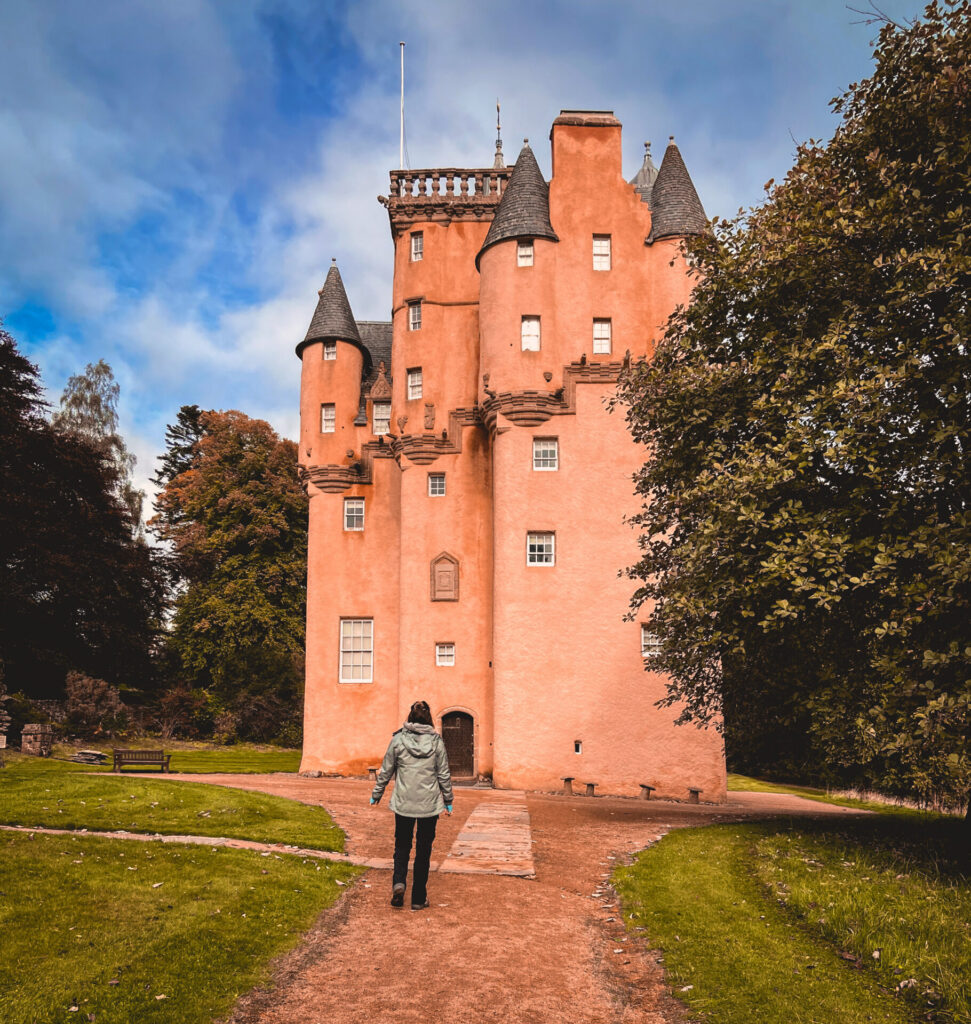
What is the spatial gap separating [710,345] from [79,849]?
1303cm

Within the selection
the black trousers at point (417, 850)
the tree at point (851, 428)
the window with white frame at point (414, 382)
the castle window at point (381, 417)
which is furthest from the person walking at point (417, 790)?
the castle window at point (381, 417)

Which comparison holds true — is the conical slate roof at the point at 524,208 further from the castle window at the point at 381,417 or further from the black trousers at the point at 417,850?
the black trousers at the point at 417,850

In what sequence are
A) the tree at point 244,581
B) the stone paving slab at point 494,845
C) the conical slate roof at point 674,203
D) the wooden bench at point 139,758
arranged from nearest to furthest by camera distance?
the stone paving slab at point 494,845
the wooden bench at point 139,758
the conical slate roof at point 674,203
the tree at point 244,581

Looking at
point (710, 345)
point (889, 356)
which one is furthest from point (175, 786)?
point (889, 356)

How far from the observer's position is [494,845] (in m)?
13.1

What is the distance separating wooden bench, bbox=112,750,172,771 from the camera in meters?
24.6

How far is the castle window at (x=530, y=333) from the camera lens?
87.4ft

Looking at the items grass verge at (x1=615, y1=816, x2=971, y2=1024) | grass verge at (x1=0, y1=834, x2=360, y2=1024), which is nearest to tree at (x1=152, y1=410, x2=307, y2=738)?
grass verge at (x1=0, y1=834, x2=360, y2=1024)

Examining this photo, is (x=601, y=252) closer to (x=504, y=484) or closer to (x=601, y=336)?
(x=601, y=336)

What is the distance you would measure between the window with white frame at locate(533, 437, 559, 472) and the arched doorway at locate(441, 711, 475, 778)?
868 cm

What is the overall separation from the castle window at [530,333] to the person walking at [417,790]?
19.1 m

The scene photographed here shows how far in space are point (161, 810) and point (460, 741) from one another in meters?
14.1

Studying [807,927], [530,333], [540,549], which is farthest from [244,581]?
[807,927]

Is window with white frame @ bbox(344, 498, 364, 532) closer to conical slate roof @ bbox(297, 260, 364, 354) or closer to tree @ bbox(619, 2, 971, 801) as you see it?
conical slate roof @ bbox(297, 260, 364, 354)
